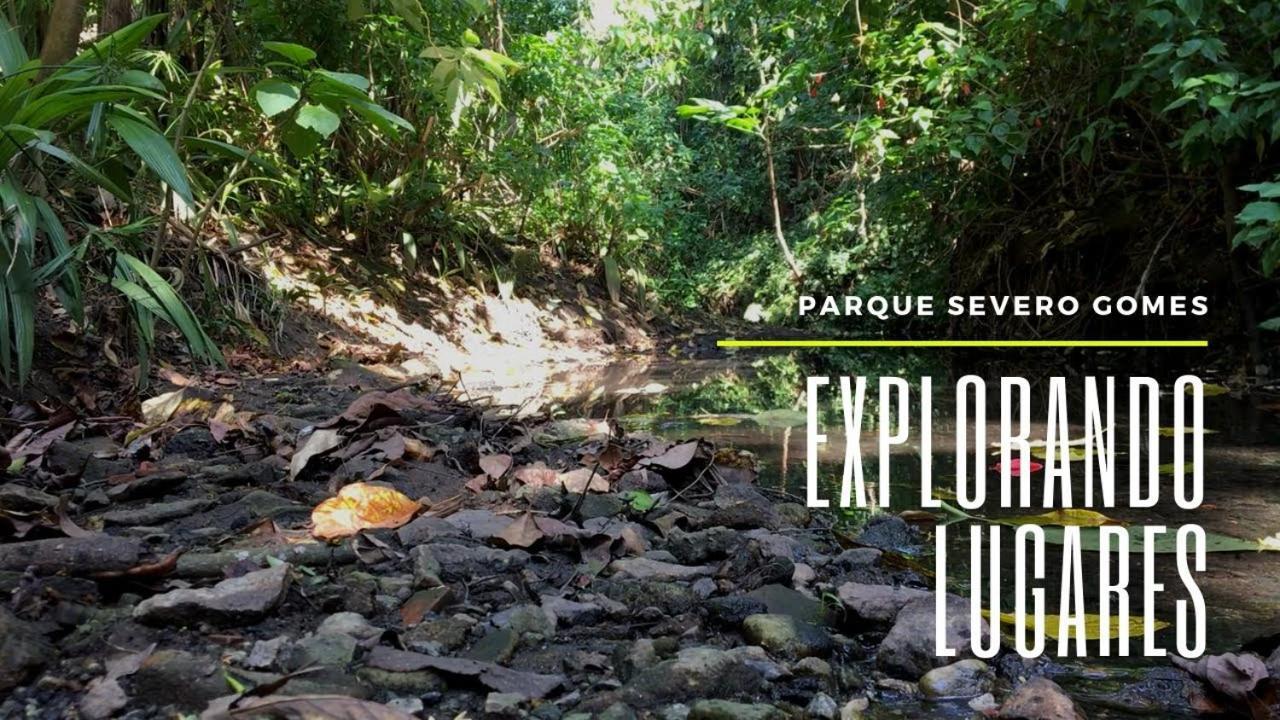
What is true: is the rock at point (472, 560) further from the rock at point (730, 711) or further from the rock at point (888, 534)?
the rock at point (888, 534)

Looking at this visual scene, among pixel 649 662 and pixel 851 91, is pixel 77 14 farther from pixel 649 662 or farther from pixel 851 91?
pixel 851 91

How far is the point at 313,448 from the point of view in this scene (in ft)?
6.59

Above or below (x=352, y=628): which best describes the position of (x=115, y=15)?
above

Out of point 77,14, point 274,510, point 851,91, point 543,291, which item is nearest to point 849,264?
point 851,91

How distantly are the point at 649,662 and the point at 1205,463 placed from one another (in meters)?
2.02

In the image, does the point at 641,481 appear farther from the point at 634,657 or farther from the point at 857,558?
the point at 634,657

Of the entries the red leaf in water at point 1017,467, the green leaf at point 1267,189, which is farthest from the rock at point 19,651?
the green leaf at point 1267,189

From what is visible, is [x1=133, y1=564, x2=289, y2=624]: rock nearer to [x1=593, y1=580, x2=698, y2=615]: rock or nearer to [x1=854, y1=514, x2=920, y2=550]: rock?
[x1=593, y1=580, x2=698, y2=615]: rock

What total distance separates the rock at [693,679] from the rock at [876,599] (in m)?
0.27

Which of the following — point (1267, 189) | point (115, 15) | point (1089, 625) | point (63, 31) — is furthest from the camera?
point (115, 15)

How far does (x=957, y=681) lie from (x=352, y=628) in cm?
73

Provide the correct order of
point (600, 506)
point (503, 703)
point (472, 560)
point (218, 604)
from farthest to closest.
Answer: point (600, 506), point (472, 560), point (218, 604), point (503, 703)

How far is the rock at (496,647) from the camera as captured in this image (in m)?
1.17

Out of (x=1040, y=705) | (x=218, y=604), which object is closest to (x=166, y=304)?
(x=218, y=604)
